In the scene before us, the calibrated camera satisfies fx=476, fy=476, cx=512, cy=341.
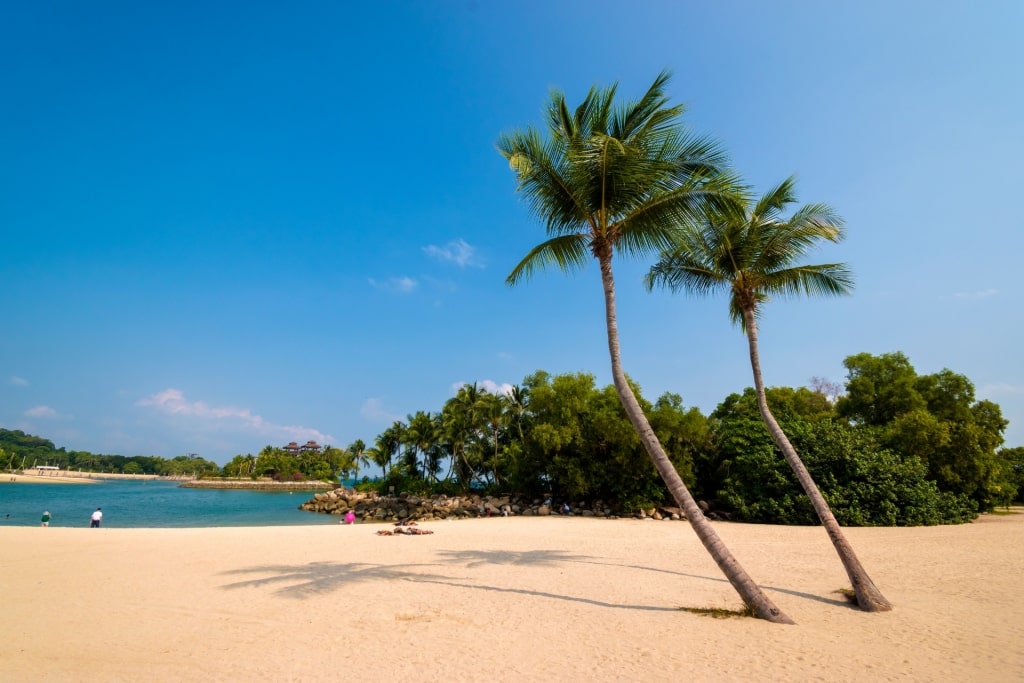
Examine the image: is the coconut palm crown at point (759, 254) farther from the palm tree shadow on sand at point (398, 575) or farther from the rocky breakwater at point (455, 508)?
the rocky breakwater at point (455, 508)

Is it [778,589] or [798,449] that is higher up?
[798,449]

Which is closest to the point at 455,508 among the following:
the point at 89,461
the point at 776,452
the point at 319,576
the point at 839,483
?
the point at 776,452

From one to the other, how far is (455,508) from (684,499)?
26483mm

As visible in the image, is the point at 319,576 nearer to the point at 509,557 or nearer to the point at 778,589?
the point at 509,557

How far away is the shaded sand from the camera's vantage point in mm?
5422

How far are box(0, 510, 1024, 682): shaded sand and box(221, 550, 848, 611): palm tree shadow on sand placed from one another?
0.08 meters

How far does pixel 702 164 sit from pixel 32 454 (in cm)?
23242

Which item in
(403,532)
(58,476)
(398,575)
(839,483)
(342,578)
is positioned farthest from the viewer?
(58,476)

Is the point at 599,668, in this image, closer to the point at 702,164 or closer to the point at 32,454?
the point at 702,164

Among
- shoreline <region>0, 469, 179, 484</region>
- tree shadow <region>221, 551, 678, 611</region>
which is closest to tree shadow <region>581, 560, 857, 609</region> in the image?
tree shadow <region>221, 551, 678, 611</region>

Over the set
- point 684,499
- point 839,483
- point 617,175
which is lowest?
point 839,483

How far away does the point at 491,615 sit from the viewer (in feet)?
24.7

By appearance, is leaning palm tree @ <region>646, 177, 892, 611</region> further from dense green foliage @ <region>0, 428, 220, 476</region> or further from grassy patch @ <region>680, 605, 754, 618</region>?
dense green foliage @ <region>0, 428, 220, 476</region>

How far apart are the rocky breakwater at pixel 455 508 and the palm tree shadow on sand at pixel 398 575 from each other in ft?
45.6
